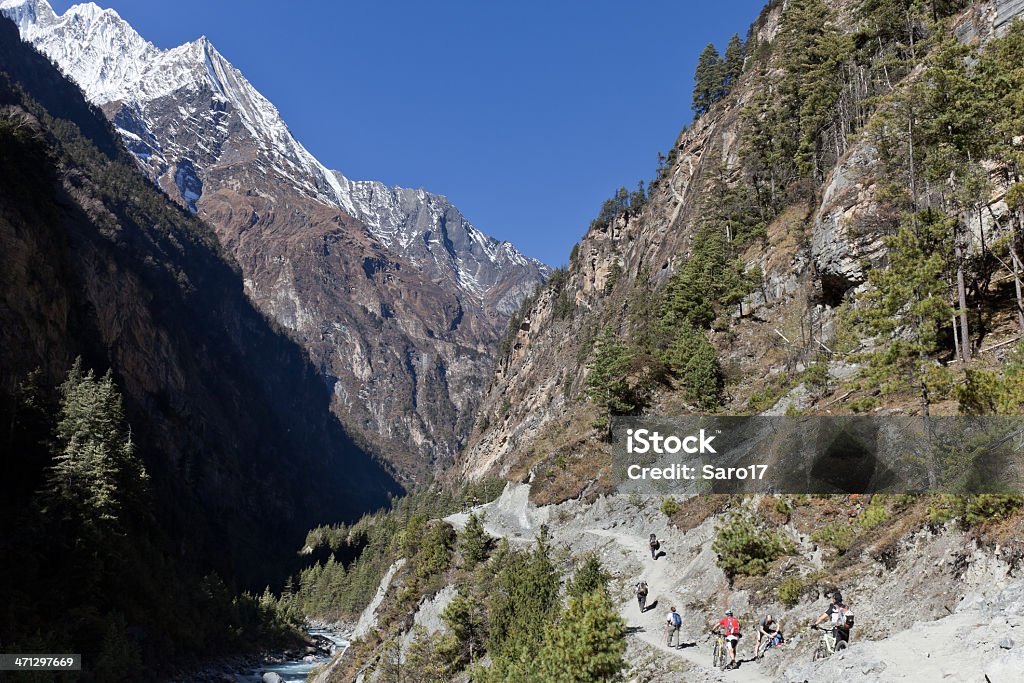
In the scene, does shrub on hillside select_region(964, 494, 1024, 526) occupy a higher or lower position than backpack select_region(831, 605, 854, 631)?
higher

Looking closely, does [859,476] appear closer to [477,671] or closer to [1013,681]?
[1013,681]

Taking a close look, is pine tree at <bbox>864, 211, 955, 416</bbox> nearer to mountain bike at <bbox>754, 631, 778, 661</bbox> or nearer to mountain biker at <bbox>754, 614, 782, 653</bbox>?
mountain biker at <bbox>754, 614, 782, 653</bbox>

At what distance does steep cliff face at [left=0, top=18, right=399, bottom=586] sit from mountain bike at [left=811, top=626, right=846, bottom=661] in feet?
181

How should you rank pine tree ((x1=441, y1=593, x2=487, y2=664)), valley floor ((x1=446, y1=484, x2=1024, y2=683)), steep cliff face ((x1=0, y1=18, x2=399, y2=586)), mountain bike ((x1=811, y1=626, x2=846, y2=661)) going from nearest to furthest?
1. valley floor ((x1=446, y1=484, x2=1024, y2=683))
2. mountain bike ((x1=811, y1=626, x2=846, y2=661))
3. pine tree ((x1=441, y1=593, x2=487, y2=664))
4. steep cliff face ((x1=0, y1=18, x2=399, y2=586))

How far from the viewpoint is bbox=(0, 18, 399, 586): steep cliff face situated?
67.3 meters

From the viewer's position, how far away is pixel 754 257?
55.3 m

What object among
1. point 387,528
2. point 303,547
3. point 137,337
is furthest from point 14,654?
point 303,547

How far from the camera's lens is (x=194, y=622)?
2810 inches

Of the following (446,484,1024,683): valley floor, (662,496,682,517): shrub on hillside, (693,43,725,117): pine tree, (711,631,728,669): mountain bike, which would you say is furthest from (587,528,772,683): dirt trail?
(693,43,725,117): pine tree

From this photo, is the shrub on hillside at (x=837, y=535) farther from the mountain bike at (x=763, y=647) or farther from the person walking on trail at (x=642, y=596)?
the person walking on trail at (x=642, y=596)

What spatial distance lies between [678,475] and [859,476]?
42.3 ft

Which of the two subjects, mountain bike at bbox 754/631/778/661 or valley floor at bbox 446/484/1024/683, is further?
mountain bike at bbox 754/631/778/661

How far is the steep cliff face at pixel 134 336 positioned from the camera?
6727 centimetres

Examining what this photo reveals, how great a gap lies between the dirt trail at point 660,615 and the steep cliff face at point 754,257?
922cm
